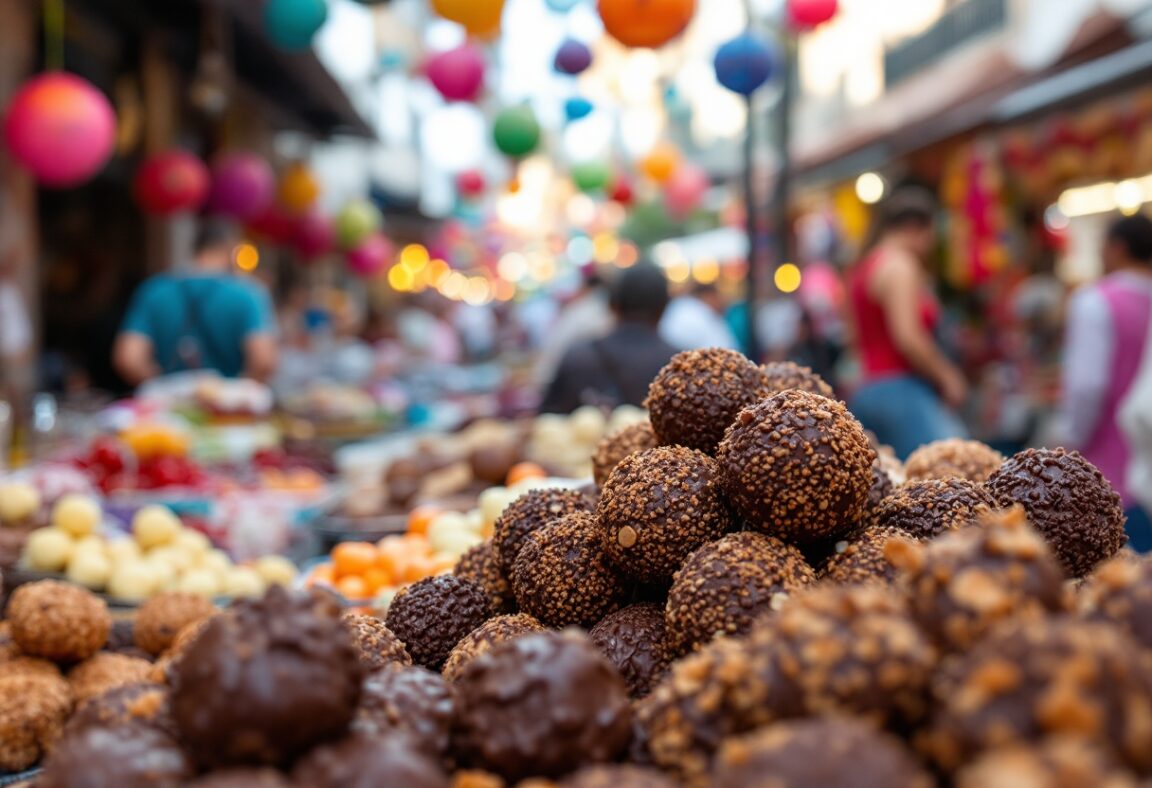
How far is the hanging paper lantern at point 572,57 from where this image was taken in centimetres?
545

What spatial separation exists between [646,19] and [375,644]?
11.2 ft

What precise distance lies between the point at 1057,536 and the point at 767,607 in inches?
19.6

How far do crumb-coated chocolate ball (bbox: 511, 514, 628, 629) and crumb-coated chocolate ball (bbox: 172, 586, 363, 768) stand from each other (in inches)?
18.9

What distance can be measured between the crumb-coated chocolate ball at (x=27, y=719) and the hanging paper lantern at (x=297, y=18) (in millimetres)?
3693

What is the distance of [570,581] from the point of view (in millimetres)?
1479

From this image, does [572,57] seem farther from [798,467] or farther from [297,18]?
[798,467]

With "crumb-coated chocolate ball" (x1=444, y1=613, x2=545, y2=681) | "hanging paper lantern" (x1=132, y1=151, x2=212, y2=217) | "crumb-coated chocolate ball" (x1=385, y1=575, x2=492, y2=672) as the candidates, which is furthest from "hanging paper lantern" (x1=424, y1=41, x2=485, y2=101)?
"crumb-coated chocolate ball" (x1=444, y1=613, x2=545, y2=681)

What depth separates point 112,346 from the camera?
8945mm

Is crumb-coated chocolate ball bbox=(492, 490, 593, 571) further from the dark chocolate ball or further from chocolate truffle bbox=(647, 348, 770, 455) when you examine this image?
the dark chocolate ball

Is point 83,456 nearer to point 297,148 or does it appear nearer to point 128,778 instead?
point 128,778

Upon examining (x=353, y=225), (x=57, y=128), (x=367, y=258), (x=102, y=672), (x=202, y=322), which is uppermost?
(x=57, y=128)

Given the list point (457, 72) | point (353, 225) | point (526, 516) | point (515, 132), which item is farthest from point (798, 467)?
point (353, 225)

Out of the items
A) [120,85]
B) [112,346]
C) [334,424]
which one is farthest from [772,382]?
[112,346]

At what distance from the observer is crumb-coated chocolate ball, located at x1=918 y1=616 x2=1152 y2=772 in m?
0.76
